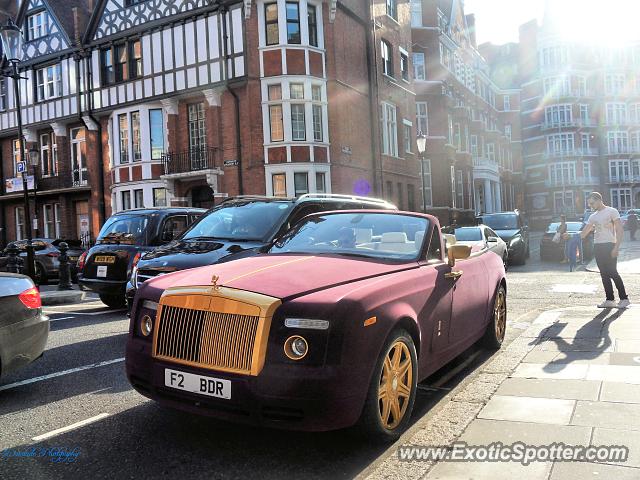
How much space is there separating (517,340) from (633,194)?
7142cm

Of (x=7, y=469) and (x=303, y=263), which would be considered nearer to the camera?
(x=7, y=469)

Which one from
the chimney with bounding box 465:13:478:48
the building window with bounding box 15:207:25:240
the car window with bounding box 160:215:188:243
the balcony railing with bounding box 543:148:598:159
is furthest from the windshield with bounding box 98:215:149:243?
the balcony railing with bounding box 543:148:598:159

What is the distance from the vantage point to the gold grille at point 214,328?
10.4 ft

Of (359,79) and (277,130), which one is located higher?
(359,79)

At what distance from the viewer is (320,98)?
2309cm

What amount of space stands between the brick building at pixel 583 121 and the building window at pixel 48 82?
180ft

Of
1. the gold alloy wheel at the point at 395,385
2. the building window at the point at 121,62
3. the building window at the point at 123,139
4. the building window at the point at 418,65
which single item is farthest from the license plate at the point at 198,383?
the building window at the point at 418,65

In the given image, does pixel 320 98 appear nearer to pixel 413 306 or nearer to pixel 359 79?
pixel 359 79

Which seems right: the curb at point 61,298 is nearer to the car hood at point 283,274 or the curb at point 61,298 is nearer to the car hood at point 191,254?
the car hood at point 191,254

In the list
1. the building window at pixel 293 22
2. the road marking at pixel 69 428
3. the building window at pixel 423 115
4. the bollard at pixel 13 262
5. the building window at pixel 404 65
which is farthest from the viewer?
the building window at pixel 423 115

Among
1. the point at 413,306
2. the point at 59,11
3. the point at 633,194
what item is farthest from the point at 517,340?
the point at 633,194

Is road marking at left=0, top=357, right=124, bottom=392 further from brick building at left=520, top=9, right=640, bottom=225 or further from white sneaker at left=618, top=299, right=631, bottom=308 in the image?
brick building at left=520, top=9, right=640, bottom=225
